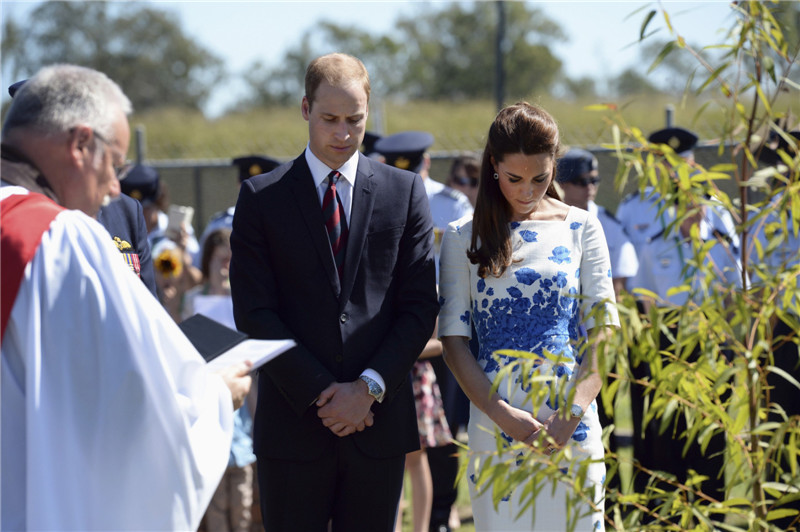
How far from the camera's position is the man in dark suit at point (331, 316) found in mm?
3199

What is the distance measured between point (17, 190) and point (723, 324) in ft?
5.28

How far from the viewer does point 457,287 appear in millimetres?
3330

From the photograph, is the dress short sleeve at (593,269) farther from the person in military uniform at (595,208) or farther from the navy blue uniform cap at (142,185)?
the navy blue uniform cap at (142,185)

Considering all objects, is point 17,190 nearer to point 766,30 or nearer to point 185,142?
point 766,30

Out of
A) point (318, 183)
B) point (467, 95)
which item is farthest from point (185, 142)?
point (318, 183)

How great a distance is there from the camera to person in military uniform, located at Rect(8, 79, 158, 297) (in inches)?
134

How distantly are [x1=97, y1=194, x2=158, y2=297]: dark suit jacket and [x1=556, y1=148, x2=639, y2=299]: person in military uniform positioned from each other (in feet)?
8.69

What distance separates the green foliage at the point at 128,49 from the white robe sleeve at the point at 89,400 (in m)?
45.7

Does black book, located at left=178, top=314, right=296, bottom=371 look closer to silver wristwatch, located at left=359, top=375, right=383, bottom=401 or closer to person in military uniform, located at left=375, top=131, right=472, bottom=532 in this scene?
silver wristwatch, located at left=359, top=375, right=383, bottom=401

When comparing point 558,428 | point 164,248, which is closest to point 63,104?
point 558,428

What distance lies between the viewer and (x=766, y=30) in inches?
84.3

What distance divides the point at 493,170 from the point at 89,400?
64.9 inches

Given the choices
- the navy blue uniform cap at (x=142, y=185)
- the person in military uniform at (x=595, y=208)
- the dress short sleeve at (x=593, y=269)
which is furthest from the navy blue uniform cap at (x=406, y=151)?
the dress short sleeve at (x=593, y=269)

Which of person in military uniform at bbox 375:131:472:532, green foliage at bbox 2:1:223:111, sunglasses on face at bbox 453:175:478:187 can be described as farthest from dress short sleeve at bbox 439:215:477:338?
green foliage at bbox 2:1:223:111
